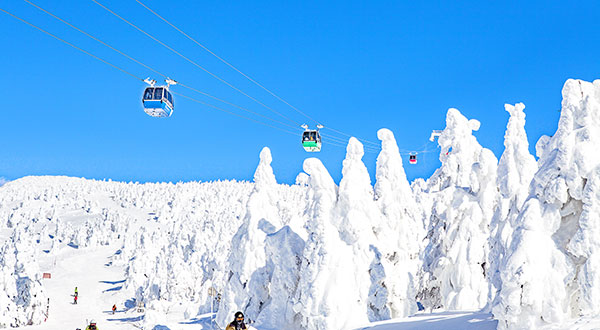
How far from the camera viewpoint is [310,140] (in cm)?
3080

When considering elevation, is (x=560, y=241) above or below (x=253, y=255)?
below

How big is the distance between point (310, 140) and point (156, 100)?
39.2ft

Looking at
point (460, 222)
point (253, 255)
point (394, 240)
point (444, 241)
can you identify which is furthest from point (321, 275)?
point (460, 222)

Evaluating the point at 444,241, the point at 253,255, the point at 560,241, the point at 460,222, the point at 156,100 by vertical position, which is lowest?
the point at 560,241

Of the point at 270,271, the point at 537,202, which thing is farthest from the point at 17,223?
the point at 537,202

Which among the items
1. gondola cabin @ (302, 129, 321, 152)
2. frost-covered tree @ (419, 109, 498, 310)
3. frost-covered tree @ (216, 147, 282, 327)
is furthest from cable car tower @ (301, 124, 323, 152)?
frost-covered tree @ (419, 109, 498, 310)

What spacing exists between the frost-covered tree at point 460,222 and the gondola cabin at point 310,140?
8.29 meters

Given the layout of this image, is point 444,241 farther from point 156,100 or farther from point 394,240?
point 156,100

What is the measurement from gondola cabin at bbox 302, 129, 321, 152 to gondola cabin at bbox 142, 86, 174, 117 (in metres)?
11.1

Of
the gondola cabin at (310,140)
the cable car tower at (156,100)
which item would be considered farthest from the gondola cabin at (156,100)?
the gondola cabin at (310,140)

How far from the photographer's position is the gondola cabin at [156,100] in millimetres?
20734

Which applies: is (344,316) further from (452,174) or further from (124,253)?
(124,253)

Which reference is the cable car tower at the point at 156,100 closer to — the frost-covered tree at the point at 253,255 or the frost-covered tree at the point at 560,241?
the frost-covered tree at the point at 253,255

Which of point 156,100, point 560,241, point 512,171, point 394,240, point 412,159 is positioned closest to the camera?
point 560,241
